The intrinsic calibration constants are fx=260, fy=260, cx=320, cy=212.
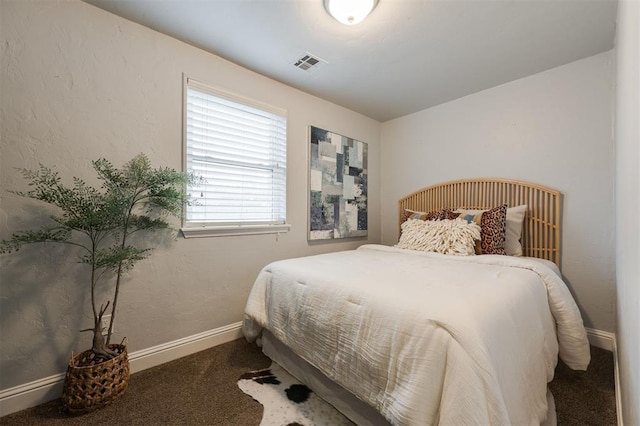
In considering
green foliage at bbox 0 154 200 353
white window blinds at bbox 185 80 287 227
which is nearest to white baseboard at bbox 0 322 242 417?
green foliage at bbox 0 154 200 353

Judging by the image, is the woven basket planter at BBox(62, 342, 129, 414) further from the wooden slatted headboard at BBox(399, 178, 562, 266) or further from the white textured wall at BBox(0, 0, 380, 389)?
the wooden slatted headboard at BBox(399, 178, 562, 266)

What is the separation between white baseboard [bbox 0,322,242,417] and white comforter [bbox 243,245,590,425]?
53 centimetres

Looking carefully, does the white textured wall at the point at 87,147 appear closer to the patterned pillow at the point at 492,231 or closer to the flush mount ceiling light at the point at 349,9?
the flush mount ceiling light at the point at 349,9

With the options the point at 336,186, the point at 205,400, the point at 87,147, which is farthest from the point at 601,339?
the point at 87,147

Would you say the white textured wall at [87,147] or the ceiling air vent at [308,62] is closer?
the white textured wall at [87,147]

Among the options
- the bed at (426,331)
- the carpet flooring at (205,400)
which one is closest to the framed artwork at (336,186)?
the bed at (426,331)

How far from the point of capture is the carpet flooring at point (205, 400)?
1.36 metres

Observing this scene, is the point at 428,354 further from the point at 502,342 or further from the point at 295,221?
the point at 295,221

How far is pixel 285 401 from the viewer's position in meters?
1.48

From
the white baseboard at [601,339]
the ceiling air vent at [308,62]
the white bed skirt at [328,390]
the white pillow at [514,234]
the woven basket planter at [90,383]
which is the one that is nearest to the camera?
the white bed skirt at [328,390]

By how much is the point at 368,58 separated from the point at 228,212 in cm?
176

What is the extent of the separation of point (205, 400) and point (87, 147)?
169 cm

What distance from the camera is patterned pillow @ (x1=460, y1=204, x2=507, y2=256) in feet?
7.11

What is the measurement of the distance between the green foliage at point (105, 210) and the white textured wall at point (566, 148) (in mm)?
2815
